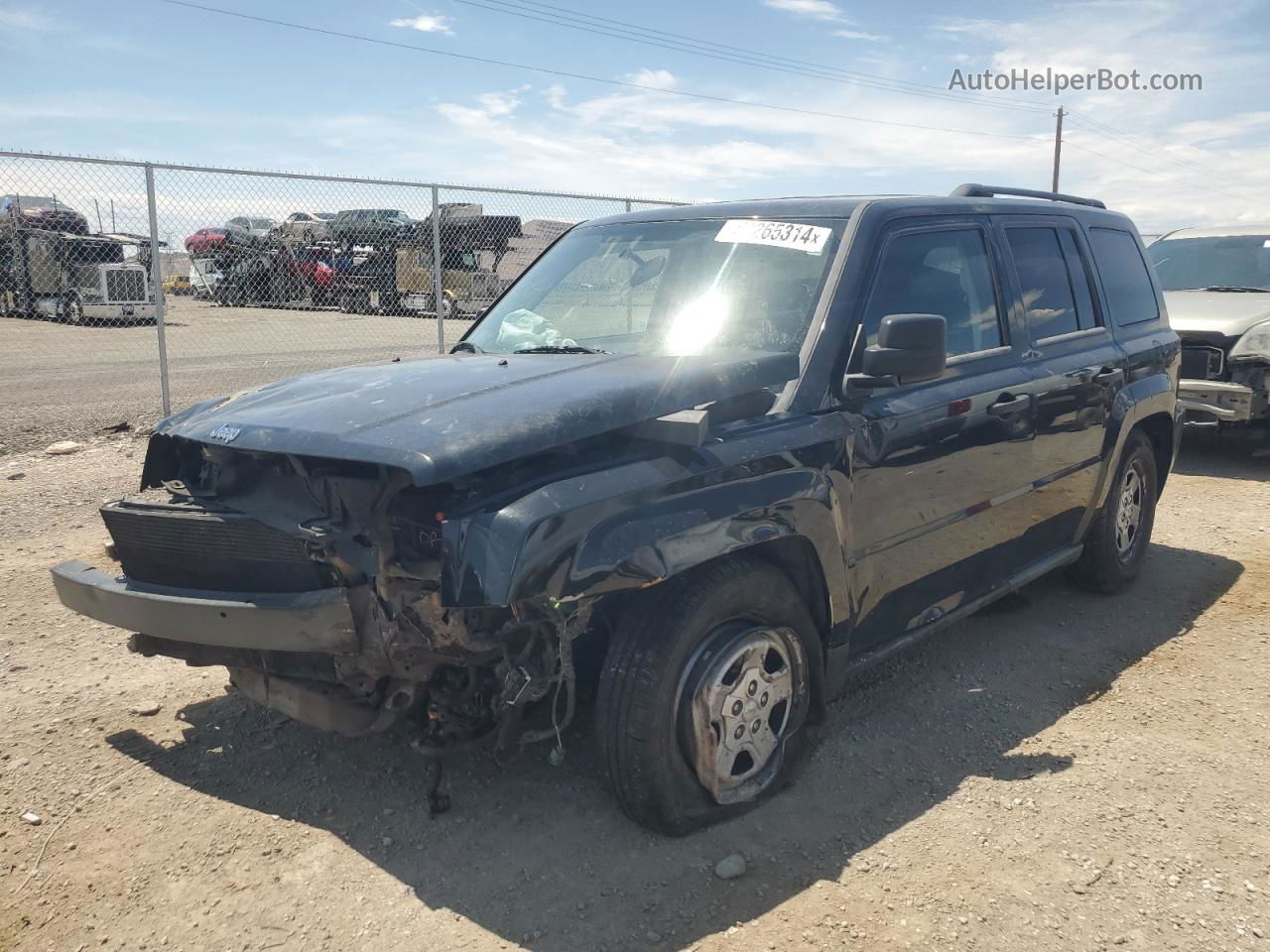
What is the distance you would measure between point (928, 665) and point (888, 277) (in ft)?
5.87

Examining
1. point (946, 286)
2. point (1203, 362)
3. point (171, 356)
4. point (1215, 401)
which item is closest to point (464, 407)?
point (946, 286)

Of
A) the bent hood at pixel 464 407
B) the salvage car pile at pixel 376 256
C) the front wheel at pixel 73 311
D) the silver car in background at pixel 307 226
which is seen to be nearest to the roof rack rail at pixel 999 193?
the bent hood at pixel 464 407

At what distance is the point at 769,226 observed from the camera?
3.61 metres

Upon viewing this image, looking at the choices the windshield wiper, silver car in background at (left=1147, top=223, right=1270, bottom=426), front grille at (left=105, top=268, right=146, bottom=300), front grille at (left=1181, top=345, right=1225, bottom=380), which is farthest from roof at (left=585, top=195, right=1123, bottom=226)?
front grille at (left=105, top=268, right=146, bottom=300)

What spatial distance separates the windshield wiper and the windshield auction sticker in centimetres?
65

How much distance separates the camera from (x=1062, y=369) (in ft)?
14.0

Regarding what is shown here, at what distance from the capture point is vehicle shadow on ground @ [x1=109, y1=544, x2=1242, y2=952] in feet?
8.78

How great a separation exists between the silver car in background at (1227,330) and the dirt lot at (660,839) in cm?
426

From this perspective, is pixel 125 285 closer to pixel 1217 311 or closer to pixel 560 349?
pixel 560 349

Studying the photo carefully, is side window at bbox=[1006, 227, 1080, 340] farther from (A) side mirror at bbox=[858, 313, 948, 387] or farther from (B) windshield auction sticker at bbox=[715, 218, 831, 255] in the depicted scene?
(A) side mirror at bbox=[858, 313, 948, 387]

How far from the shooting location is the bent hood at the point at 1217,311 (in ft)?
26.9

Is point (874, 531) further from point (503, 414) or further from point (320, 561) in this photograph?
point (320, 561)

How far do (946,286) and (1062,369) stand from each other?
876mm

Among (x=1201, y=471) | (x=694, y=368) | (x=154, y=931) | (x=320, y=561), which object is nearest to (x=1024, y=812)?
(x=694, y=368)
